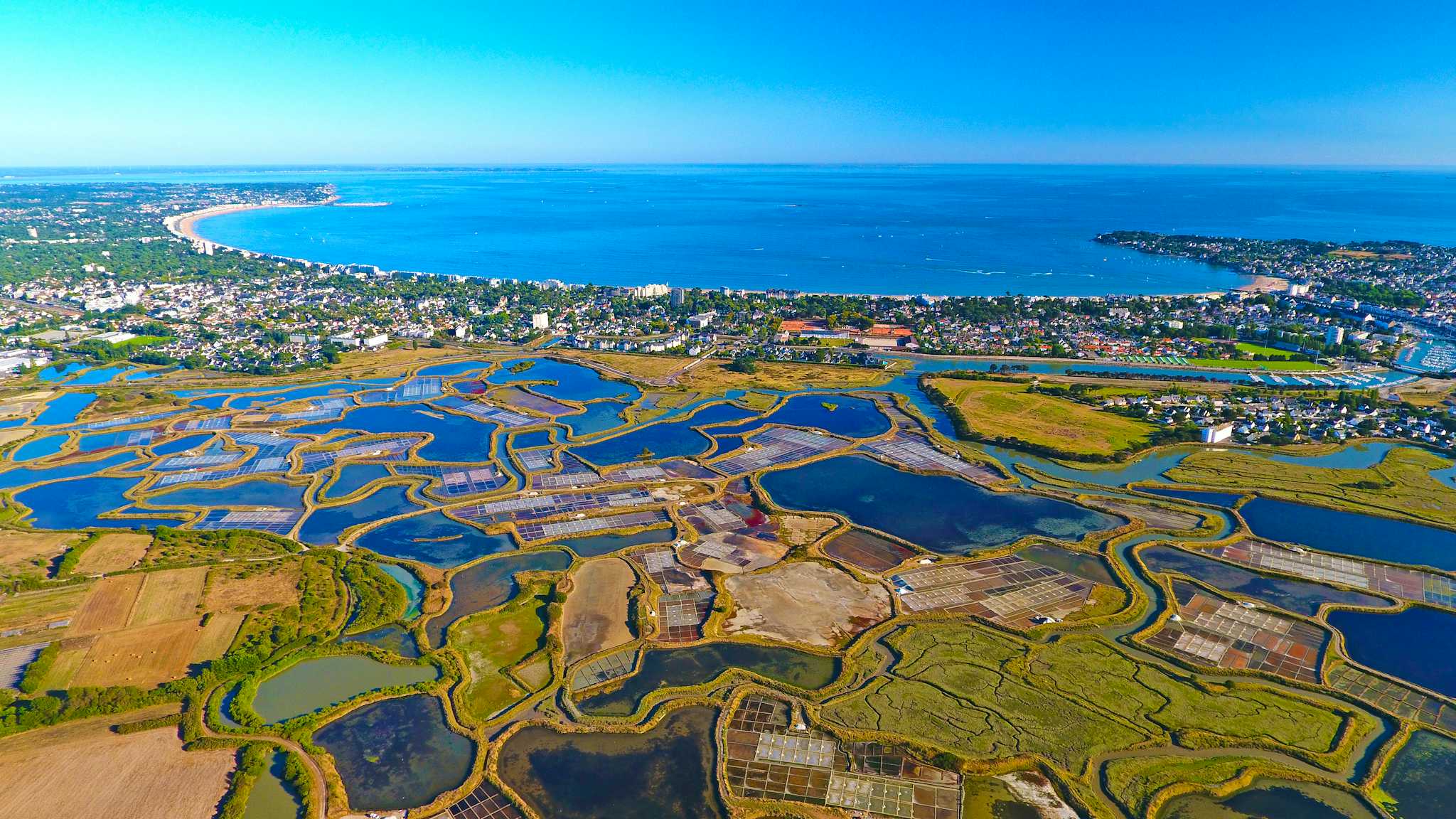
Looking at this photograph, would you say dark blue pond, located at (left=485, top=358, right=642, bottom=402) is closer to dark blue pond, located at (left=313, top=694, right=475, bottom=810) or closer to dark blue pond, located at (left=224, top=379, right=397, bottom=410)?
dark blue pond, located at (left=224, top=379, right=397, bottom=410)

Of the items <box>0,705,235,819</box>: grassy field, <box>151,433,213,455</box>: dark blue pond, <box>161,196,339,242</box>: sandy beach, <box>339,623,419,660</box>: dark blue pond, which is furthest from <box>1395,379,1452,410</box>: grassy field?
<box>161,196,339,242</box>: sandy beach

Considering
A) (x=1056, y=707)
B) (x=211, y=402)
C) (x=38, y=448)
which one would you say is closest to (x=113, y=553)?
(x=38, y=448)

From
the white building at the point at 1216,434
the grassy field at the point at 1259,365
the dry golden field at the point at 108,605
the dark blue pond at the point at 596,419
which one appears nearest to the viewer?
the dry golden field at the point at 108,605

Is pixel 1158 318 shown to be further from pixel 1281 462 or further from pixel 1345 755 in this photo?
pixel 1345 755

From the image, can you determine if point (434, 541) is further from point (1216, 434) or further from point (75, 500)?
point (1216, 434)

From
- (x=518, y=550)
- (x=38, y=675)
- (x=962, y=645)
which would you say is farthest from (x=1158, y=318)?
(x=38, y=675)

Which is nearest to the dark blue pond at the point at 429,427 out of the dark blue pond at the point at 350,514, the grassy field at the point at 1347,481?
the dark blue pond at the point at 350,514

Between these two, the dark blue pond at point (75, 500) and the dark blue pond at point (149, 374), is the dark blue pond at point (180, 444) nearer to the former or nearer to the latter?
the dark blue pond at point (75, 500)
